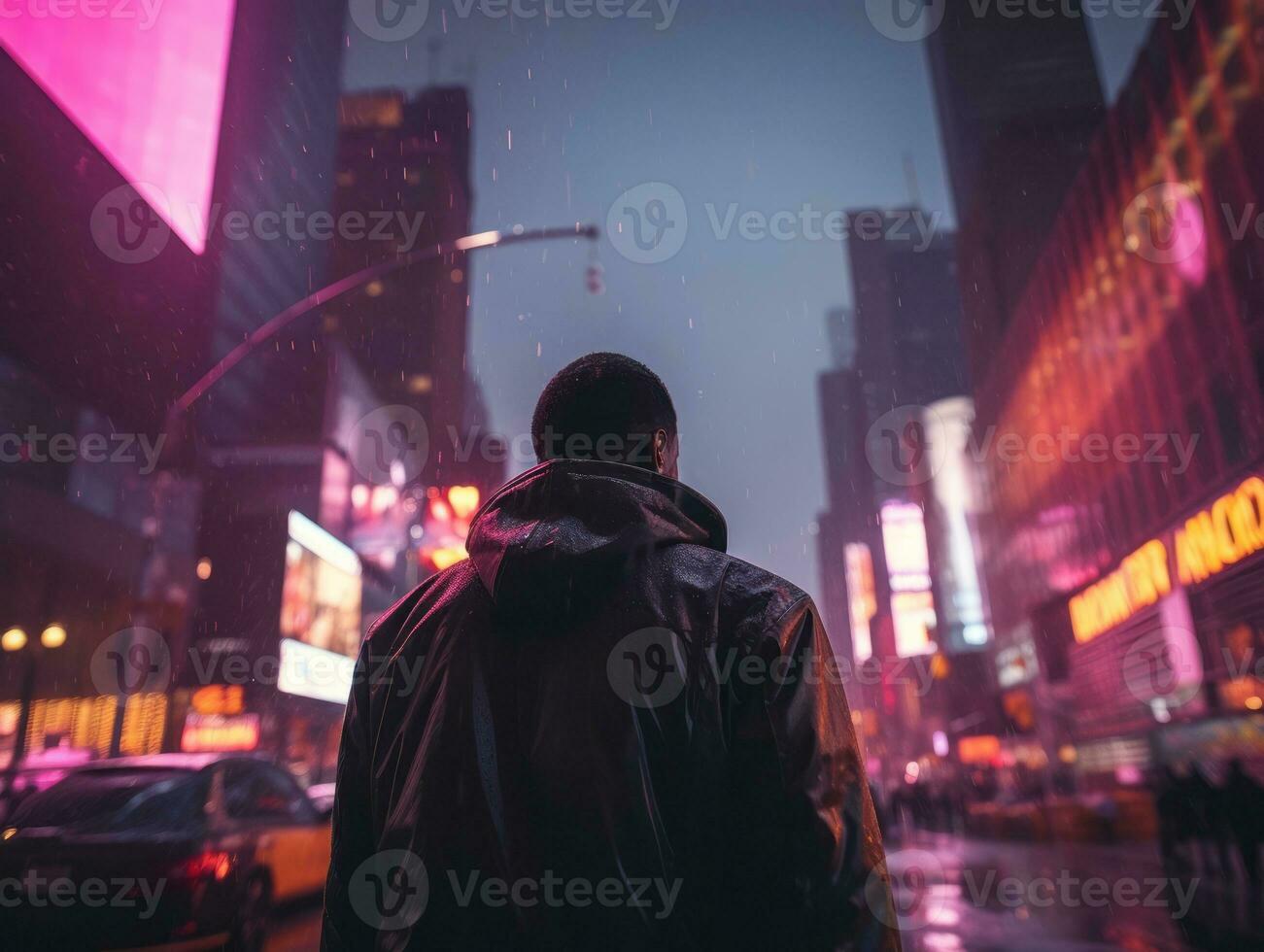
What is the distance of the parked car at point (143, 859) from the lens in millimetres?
6043

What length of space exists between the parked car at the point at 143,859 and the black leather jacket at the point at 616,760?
5833mm

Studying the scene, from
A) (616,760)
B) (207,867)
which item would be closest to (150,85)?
(207,867)

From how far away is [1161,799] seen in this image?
13.1m

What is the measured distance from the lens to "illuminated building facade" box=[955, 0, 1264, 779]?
19859 millimetres

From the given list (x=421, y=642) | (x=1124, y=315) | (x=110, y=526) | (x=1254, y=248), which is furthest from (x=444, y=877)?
(x=1124, y=315)

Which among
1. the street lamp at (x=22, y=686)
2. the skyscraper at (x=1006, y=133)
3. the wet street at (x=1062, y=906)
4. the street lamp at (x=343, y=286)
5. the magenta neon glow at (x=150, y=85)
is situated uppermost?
the skyscraper at (x=1006, y=133)

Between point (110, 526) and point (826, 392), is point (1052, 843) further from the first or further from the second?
point (826, 392)

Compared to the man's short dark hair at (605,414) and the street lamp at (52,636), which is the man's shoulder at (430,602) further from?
the street lamp at (52,636)

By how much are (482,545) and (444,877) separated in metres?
0.58

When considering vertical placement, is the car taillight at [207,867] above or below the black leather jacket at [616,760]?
below

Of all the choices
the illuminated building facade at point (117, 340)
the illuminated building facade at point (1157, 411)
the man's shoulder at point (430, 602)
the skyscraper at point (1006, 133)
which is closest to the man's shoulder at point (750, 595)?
the man's shoulder at point (430, 602)

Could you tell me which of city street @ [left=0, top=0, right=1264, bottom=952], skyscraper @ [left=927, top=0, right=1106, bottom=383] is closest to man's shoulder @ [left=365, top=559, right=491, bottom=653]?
city street @ [left=0, top=0, right=1264, bottom=952]

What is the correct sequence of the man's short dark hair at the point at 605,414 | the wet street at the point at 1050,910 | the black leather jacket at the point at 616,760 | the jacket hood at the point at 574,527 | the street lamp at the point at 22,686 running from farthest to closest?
the street lamp at the point at 22,686 < the wet street at the point at 1050,910 < the man's short dark hair at the point at 605,414 < the jacket hood at the point at 574,527 < the black leather jacket at the point at 616,760

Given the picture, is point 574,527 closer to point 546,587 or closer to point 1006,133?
point 546,587
